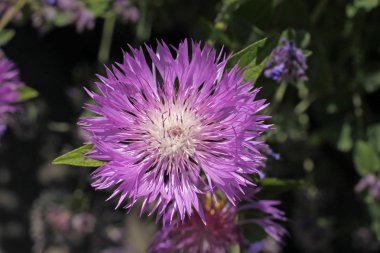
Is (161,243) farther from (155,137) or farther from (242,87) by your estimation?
(242,87)

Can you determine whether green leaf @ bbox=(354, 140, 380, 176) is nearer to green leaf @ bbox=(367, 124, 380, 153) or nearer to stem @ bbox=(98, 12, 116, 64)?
green leaf @ bbox=(367, 124, 380, 153)

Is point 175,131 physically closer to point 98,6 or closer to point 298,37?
point 298,37

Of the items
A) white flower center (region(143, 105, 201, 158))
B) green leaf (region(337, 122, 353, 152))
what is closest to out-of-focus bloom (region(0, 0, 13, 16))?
white flower center (region(143, 105, 201, 158))

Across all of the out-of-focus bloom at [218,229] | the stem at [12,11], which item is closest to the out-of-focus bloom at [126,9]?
the stem at [12,11]

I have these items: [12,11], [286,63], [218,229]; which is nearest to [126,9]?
[12,11]

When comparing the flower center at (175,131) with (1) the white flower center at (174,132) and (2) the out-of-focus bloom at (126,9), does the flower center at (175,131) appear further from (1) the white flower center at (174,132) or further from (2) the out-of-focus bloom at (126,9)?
(2) the out-of-focus bloom at (126,9)
